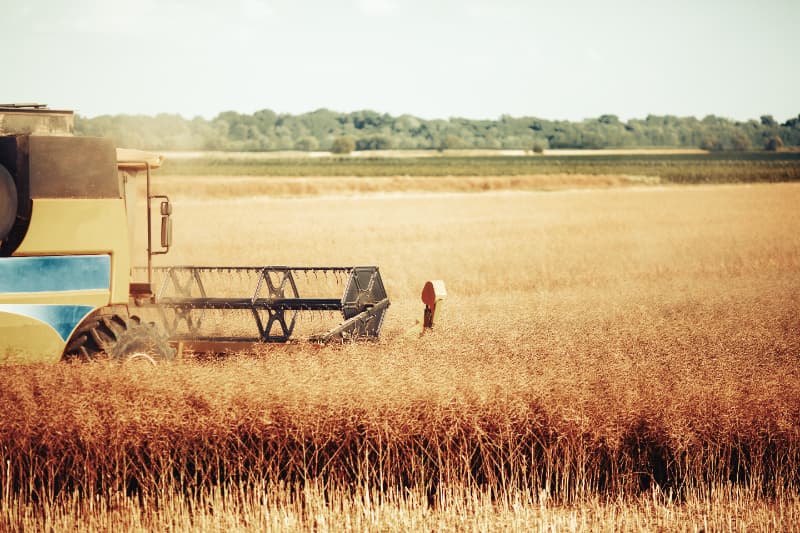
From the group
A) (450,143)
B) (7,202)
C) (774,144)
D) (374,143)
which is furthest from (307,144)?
(7,202)

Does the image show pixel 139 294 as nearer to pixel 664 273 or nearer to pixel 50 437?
pixel 50 437

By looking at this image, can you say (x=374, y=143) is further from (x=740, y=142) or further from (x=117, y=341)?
(x=117, y=341)

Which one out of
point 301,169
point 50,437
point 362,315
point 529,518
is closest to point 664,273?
point 362,315

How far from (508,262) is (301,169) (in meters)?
51.0

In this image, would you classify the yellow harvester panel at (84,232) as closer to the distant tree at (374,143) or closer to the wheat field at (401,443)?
the wheat field at (401,443)

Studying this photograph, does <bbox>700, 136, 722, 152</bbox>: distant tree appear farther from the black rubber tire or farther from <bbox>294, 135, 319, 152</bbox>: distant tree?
the black rubber tire

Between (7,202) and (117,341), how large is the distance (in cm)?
142

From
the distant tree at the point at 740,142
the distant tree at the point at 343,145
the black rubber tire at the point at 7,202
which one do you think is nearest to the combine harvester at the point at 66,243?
the black rubber tire at the point at 7,202

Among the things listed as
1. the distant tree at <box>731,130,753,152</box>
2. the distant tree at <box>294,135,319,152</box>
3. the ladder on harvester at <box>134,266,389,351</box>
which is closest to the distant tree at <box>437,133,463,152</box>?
the distant tree at <box>294,135,319,152</box>

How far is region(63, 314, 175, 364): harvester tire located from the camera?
6.91m

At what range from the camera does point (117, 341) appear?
7125 millimetres

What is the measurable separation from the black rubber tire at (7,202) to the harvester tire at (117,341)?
100 centimetres

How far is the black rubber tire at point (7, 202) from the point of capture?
6.43m

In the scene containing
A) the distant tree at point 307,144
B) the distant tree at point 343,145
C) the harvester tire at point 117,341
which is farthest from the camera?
the distant tree at point 307,144
